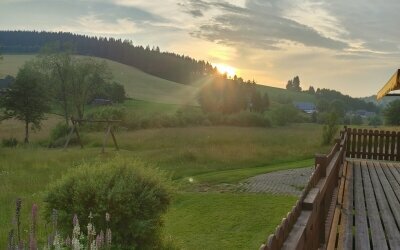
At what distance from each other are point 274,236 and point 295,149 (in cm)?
2754

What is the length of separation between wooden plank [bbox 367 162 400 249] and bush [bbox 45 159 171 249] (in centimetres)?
420

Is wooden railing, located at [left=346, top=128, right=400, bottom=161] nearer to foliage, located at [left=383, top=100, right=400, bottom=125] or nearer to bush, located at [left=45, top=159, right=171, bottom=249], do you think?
bush, located at [left=45, top=159, right=171, bottom=249]

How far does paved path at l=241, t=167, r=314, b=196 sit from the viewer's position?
15.2m

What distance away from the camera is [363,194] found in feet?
30.5

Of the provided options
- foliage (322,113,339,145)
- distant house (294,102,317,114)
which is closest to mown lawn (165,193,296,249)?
foliage (322,113,339,145)

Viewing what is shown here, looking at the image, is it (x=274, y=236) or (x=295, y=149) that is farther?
(x=295, y=149)

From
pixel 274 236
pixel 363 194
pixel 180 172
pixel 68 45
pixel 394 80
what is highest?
pixel 68 45

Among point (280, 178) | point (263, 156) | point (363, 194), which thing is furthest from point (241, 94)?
point (363, 194)

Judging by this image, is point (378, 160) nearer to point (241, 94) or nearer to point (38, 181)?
point (38, 181)

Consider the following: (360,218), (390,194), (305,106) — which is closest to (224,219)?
(390,194)

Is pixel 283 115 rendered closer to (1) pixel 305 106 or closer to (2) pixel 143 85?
(2) pixel 143 85

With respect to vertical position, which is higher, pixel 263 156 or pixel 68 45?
pixel 68 45

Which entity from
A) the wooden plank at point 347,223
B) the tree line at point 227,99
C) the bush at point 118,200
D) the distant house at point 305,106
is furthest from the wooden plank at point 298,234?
the distant house at point 305,106

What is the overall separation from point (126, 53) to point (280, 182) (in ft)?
477
